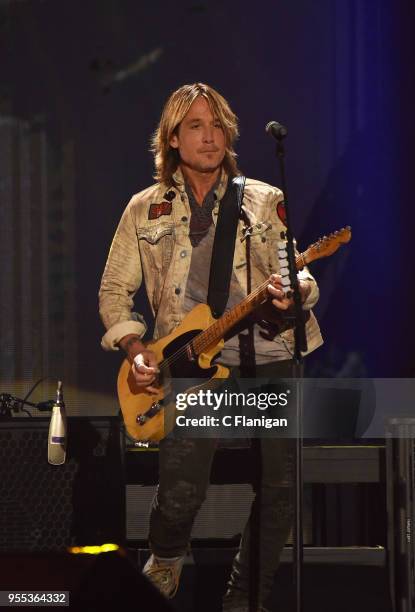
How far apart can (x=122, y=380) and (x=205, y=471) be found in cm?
44

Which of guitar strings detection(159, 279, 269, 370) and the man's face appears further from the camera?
the man's face

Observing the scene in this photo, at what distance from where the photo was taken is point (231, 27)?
3.43 m

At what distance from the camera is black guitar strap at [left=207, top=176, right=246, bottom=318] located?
128 inches

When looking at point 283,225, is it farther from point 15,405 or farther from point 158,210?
point 15,405

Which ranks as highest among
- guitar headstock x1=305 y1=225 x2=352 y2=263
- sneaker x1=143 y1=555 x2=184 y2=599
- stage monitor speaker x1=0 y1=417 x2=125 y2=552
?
guitar headstock x1=305 y1=225 x2=352 y2=263

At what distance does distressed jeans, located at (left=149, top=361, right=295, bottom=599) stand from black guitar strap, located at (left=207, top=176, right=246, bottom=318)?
0.92ft

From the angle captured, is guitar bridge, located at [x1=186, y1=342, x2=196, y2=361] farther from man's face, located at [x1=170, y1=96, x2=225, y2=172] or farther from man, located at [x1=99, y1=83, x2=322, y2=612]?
man's face, located at [x1=170, y1=96, x2=225, y2=172]

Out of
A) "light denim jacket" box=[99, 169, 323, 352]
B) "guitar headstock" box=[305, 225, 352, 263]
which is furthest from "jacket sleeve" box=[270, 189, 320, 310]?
"guitar headstock" box=[305, 225, 352, 263]

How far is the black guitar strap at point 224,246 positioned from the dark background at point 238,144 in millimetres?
123

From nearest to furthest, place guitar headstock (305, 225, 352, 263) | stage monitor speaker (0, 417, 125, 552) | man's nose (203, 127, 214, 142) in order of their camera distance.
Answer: guitar headstock (305, 225, 352, 263) → stage monitor speaker (0, 417, 125, 552) → man's nose (203, 127, 214, 142)

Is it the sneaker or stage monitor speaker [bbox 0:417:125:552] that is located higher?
stage monitor speaker [bbox 0:417:125:552]

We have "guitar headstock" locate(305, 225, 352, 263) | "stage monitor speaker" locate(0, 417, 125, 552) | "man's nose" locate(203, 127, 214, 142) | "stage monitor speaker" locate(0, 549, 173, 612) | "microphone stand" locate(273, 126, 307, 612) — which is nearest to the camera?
"stage monitor speaker" locate(0, 549, 173, 612)

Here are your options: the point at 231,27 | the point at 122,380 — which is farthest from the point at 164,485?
the point at 231,27

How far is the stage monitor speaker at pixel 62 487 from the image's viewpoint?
3.22 metres
